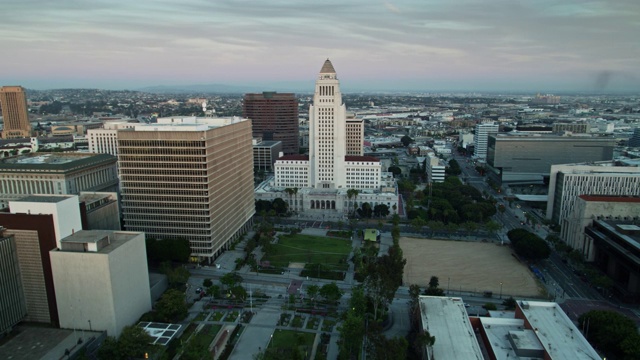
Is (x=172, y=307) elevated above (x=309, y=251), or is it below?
above

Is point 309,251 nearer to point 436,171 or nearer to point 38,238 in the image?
point 38,238

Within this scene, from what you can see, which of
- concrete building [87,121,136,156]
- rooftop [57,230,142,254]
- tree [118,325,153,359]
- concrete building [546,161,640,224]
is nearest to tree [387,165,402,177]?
concrete building [546,161,640,224]

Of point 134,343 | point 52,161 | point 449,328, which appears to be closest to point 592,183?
point 449,328

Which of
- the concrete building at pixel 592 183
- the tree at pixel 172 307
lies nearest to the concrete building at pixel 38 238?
the tree at pixel 172 307

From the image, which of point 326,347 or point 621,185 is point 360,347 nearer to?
point 326,347

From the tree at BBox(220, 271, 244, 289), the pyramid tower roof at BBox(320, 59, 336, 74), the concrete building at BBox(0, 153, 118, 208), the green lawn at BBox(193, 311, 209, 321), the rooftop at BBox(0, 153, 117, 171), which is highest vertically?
the pyramid tower roof at BBox(320, 59, 336, 74)

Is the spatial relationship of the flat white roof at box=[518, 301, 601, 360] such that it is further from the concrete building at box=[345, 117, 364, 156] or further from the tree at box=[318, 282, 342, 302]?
the concrete building at box=[345, 117, 364, 156]
